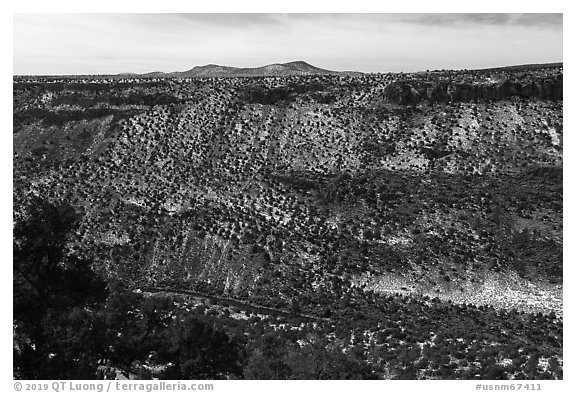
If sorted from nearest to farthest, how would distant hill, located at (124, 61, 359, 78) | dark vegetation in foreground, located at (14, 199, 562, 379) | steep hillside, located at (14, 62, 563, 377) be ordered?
1. dark vegetation in foreground, located at (14, 199, 562, 379)
2. steep hillside, located at (14, 62, 563, 377)
3. distant hill, located at (124, 61, 359, 78)

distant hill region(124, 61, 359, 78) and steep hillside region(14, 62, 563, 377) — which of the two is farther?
distant hill region(124, 61, 359, 78)

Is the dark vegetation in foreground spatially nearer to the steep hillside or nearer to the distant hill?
the steep hillside

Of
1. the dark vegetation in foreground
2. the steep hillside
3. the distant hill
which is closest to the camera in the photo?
the dark vegetation in foreground

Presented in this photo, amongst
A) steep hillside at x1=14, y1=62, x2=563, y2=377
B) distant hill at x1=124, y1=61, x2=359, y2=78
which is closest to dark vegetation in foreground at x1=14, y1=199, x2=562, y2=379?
steep hillside at x1=14, y1=62, x2=563, y2=377

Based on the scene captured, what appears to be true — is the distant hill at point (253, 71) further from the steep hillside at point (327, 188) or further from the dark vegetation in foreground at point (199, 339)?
the dark vegetation in foreground at point (199, 339)

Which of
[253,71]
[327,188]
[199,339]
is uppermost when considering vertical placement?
[253,71]

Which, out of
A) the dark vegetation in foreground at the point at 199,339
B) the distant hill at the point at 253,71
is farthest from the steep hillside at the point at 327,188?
the distant hill at the point at 253,71

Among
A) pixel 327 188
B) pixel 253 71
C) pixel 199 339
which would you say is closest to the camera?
pixel 199 339

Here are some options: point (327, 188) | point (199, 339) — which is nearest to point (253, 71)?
point (327, 188)

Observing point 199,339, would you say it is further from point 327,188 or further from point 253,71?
point 253,71

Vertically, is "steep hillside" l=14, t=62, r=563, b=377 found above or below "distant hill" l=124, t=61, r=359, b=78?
below
